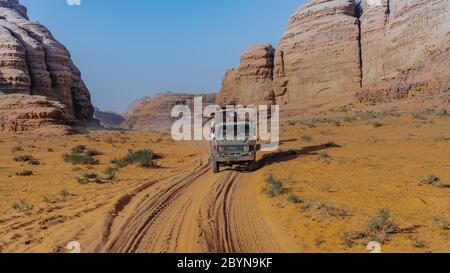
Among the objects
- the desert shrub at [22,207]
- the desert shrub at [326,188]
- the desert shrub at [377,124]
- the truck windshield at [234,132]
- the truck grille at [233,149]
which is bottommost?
the desert shrub at [22,207]

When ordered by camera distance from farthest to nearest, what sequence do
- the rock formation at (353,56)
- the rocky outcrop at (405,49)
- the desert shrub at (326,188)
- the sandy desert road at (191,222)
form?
the rock formation at (353,56), the rocky outcrop at (405,49), the desert shrub at (326,188), the sandy desert road at (191,222)

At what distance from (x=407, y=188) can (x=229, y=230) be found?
639 cm

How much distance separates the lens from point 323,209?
8664 mm

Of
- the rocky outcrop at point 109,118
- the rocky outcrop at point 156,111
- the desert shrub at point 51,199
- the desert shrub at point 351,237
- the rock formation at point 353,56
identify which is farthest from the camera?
the rocky outcrop at point 109,118

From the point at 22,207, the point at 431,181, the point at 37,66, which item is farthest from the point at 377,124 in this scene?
the point at 37,66

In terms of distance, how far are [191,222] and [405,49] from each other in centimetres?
5684

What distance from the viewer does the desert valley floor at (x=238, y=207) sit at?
6.63 metres

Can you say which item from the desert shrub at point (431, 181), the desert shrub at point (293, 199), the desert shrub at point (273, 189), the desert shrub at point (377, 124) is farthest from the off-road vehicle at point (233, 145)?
→ the desert shrub at point (377, 124)

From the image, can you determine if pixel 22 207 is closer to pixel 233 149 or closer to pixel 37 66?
pixel 233 149

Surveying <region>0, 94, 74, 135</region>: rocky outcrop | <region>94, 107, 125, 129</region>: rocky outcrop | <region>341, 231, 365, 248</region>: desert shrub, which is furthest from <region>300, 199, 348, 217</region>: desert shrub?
<region>94, 107, 125, 129</region>: rocky outcrop

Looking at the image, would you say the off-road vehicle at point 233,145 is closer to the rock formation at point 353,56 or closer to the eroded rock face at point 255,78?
the rock formation at point 353,56

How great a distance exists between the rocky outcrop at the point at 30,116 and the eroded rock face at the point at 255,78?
4123 centimetres

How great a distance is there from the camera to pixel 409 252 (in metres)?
5.97
